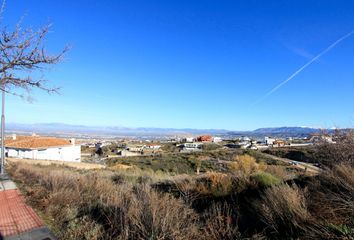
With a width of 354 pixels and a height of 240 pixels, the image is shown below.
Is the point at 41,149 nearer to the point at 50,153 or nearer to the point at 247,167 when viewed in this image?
the point at 50,153

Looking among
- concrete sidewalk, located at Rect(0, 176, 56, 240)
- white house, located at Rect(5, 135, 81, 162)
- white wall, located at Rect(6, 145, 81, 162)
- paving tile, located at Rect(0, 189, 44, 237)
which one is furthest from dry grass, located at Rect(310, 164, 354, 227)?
white wall, located at Rect(6, 145, 81, 162)

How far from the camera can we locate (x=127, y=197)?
8.62m

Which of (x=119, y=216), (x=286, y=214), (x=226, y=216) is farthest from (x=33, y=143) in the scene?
(x=286, y=214)

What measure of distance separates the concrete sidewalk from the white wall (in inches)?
1779

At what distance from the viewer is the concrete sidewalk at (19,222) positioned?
22.5 feet

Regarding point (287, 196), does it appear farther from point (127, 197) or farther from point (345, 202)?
point (127, 197)

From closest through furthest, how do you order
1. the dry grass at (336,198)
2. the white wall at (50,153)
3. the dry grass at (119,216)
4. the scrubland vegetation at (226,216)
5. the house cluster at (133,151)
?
the dry grass at (336,198) < the scrubland vegetation at (226,216) < the dry grass at (119,216) < the white wall at (50,153) < the house cluster at (133,151)

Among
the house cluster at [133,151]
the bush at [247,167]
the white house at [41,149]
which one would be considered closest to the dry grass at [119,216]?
the bush at [247,167]

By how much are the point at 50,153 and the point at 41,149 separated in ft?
6.97

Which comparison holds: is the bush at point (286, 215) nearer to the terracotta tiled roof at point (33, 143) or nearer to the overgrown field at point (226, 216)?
the overgrown field at point (226, 216)

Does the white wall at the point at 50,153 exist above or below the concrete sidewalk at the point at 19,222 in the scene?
below

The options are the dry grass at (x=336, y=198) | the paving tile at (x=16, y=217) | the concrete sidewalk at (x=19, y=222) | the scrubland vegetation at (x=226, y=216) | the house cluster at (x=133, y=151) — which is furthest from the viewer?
the house cluster at (x=133, y=151)

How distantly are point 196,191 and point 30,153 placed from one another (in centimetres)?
4949

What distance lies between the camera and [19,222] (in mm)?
8078
